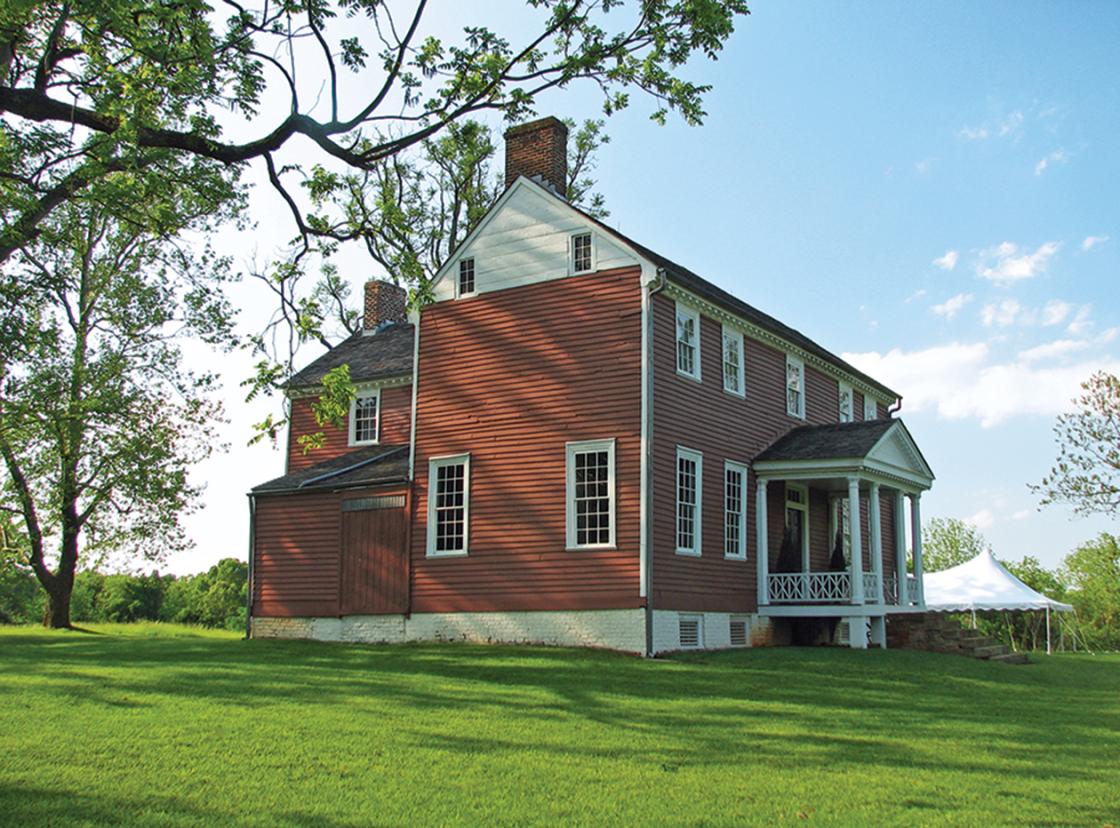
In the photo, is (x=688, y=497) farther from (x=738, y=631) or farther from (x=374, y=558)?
(x=374, y=558)

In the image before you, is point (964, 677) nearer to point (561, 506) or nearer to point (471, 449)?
point (561, 506)

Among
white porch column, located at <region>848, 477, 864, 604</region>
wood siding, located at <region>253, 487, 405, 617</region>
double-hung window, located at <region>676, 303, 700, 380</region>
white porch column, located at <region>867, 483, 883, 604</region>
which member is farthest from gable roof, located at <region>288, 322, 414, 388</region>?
white porch column, located at <region>867, 483, 883, 604</region>

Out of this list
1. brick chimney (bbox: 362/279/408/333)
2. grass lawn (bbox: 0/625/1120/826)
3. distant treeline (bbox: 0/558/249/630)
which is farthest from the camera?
distant treeline (bbox: 0/558/249/630)

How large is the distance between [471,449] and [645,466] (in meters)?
3.94

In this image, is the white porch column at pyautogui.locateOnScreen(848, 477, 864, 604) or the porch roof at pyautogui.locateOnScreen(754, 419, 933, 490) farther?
the porch roof at pyautogui.locateOnScreen(754, 419, 933, 490)

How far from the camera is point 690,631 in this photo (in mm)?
19656

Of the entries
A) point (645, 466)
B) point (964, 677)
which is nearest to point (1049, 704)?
point (964, 677)

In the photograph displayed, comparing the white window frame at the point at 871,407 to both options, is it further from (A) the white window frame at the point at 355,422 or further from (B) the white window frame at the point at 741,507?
(A) the white window frame at the point at 355,422

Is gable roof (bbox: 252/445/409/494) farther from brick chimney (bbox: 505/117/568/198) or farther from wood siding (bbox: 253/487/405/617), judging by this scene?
brick chimney (bbox: 505/117/568/198)

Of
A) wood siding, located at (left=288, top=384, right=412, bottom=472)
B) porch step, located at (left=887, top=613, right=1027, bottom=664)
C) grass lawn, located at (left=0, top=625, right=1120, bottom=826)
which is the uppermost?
wood siding, located at (left=288, top=384, right=412, bottom=472)

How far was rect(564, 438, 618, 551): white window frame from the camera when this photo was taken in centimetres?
1900

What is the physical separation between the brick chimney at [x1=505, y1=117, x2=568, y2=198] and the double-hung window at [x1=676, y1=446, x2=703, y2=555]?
5.96 meters

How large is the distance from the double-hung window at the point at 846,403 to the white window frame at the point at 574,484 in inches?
394

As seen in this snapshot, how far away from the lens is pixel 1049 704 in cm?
1485
